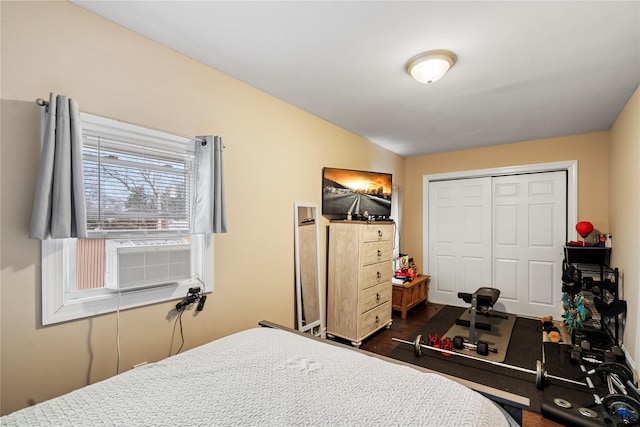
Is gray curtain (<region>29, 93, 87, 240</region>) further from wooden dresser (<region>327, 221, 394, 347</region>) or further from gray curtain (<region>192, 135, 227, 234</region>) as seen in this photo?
wooden dresser (<region>327, 221, 394, 347</region>)

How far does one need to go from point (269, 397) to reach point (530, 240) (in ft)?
14.8

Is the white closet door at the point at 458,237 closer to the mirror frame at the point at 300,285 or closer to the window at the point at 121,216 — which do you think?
the mirror frame at the point at 300,285

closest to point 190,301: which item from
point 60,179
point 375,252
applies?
point 60,179

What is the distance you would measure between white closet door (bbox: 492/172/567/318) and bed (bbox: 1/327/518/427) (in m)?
3.71

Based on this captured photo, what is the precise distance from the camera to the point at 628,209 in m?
2.74

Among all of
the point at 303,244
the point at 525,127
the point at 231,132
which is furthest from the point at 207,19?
the point at 525,127

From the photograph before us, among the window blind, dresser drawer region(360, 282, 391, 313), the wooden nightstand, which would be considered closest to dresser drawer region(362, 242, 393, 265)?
dresser drawer region(360, 282, 391, 313)

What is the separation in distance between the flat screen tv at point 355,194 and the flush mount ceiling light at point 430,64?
1540 mm

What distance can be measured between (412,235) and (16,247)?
496 cm

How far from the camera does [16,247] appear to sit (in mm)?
1450

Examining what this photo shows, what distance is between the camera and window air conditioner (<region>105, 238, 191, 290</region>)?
5.69ft

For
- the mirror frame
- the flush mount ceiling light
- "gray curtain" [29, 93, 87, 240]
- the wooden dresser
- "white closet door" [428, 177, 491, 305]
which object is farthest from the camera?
"white closet door" [428, 177, 491, 305]

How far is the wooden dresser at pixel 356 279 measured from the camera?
319 cm

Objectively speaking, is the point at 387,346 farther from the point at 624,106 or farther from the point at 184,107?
the point at 624,106
